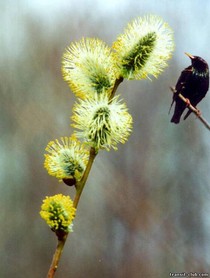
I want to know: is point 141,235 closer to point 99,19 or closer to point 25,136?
point 25,136

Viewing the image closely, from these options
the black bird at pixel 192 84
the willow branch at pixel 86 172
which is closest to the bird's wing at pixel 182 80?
the black bird at pixel 192 84

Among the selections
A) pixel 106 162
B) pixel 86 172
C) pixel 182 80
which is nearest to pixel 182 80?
pixel 182 80

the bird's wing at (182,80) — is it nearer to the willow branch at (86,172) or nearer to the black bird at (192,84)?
the black bird at (192,84)

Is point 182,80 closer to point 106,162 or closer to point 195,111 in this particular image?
point 195,111

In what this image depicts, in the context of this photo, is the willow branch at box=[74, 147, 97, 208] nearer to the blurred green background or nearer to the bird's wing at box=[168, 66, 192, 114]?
the blurred green background

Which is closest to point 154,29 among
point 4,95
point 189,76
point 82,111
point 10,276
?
point 82,111

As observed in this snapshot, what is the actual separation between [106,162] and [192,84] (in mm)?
311

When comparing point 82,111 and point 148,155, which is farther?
point 148,155

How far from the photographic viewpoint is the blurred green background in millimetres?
1084

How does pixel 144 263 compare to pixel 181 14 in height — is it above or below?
below

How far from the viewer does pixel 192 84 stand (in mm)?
1154

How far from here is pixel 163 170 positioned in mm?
1123

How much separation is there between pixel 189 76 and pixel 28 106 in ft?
1.43

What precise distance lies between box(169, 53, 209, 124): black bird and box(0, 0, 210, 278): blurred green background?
19 millimetres
